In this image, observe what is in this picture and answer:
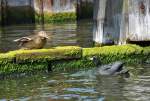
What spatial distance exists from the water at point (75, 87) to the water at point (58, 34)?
12.8ft

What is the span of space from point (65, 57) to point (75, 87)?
1520 millimetres

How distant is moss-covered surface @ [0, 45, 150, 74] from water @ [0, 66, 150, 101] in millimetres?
212

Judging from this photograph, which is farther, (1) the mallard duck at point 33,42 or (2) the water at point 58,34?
(2) the water at point 58,34

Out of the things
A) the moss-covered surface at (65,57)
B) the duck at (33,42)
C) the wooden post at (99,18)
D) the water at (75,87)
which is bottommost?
the water at (75,87)

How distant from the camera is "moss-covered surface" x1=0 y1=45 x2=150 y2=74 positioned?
1125 centimetres

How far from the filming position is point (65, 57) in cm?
1173

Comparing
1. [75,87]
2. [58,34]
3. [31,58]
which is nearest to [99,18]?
[31,58]

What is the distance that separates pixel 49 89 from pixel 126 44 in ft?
10.6

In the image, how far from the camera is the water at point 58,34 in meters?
→ 15.8

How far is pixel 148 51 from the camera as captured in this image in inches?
500

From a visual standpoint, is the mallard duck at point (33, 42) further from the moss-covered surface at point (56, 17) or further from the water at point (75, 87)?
the moss-covered surface at point (56, 17)

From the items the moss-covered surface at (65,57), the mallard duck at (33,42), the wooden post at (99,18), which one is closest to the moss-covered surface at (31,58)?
the moss-covered surface at (65,57)

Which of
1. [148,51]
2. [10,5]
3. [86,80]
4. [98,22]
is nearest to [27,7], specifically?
[10,5]

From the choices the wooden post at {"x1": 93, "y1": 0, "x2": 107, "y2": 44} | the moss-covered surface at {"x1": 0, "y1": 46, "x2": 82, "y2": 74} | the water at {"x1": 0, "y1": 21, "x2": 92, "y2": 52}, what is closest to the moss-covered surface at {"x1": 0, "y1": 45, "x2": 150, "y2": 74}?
the moss-covered surface at {"x1": 0, "y1": 46, "x2": 82, "y2": 74}
